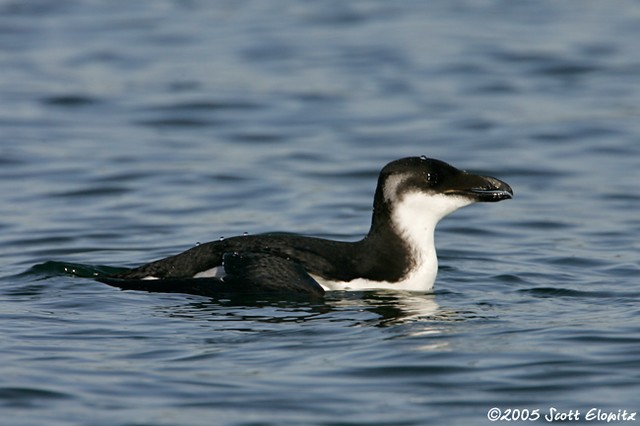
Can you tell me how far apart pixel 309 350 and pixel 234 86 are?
1139 centimetres

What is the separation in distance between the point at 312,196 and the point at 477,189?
427 centimetres

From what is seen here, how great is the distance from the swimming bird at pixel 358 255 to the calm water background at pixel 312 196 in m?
0.15

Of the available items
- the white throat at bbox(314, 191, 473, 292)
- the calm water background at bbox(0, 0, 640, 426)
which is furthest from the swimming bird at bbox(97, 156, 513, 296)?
the calm water background at bbox(0, 0, 640, 426)

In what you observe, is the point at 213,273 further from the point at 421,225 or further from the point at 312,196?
the point at 312,196

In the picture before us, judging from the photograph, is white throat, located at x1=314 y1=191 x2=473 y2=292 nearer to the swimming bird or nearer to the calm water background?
the swimming bird

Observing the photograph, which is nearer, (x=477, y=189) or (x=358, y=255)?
(x=358, y=255)

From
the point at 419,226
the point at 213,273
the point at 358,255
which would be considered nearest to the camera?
the point at 213,273

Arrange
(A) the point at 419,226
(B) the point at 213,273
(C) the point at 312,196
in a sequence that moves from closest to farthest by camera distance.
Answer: (B) the point at 213,273 < (A) the point at 419,226 < (C) the point at 312,196

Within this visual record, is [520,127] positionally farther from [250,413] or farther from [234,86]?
[250,413]

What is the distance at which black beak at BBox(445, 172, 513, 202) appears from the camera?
9719 mm

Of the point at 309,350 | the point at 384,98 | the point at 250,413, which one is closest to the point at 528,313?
the point at 309,350

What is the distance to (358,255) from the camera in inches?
378

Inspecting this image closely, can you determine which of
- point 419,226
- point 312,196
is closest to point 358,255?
point 419,226

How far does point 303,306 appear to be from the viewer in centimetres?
909
